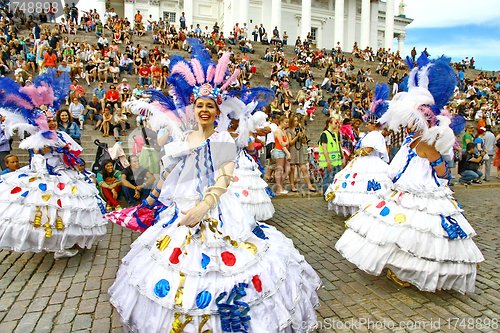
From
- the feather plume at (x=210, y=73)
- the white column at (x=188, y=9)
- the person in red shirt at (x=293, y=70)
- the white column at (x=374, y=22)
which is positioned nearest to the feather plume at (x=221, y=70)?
the feather plume at (x=210, y=73)

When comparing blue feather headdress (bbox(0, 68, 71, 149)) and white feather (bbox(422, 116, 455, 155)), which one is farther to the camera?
blue feather headdress (bbox(0, 68, 71, 149))

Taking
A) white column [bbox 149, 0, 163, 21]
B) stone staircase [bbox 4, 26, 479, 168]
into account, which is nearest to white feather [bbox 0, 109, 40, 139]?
stone staircase [bbox 4, 26, 479, 168]

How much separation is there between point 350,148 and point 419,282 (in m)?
4.63

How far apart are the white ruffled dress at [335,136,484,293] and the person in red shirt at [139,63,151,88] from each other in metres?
13.2

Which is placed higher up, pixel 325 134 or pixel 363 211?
pixel 325 134

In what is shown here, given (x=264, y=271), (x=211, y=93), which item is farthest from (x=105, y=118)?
(x=264, y=271)

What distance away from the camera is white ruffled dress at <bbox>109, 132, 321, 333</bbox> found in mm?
2031

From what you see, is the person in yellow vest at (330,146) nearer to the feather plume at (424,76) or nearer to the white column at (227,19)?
the feather plume at (424,76)

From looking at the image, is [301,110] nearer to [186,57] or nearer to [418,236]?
[186,57]

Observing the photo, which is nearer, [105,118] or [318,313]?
[318,313]

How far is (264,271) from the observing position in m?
2.22

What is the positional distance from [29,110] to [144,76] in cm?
1102

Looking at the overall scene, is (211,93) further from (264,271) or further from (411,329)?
(411,329)

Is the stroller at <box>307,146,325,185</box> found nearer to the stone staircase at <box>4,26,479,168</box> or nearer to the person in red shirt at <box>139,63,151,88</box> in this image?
the stone staircase at <box>4,26,479,168</box>
